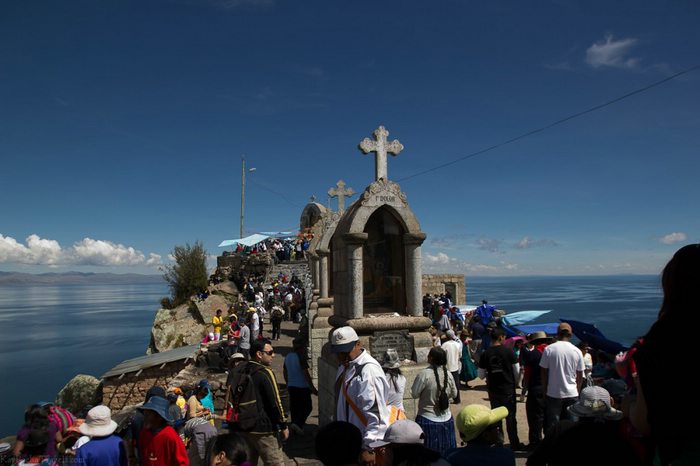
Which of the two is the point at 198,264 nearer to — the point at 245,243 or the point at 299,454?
the point at 245,243

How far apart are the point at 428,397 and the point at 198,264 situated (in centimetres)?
2866

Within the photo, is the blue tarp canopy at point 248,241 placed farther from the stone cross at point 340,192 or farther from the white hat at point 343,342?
the white hat at point 343,342

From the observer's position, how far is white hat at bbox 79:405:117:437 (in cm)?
364

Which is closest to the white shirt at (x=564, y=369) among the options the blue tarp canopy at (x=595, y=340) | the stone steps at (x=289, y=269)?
the blue tarp canopy at (x=595, y=340)

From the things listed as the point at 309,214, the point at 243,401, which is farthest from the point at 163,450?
the point at 309,214

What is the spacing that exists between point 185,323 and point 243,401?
22.5 metres

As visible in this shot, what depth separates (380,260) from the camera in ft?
22.9

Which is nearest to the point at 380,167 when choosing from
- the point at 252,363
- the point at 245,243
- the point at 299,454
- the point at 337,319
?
the point at 337,319

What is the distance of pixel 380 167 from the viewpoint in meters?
6.77

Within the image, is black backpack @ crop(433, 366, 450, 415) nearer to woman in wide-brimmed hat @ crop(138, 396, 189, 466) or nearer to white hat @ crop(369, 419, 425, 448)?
white hat @ crop(369, 419, 425, 448)

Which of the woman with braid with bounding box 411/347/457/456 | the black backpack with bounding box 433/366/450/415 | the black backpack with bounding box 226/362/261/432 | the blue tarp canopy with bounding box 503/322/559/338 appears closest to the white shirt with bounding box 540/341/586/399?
the woman with braid with bounding box 411/347/457/456

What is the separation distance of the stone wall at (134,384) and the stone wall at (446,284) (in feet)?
60.6

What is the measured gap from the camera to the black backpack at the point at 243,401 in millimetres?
4328

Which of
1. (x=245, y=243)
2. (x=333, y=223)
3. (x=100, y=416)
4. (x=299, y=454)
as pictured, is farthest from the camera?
(x=245, y=243)
